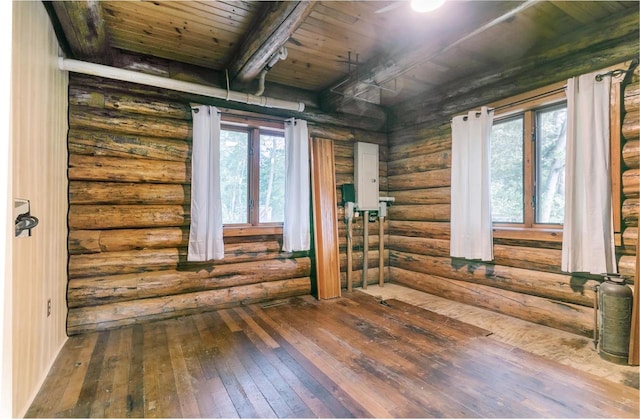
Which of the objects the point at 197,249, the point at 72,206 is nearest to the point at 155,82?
the point at 72,206

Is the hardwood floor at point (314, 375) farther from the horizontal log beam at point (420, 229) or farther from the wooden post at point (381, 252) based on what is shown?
the wooden post at point (381, 252)

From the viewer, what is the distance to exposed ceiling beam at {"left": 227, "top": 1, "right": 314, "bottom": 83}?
218 cm

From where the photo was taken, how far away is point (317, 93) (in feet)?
13.9

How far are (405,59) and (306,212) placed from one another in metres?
2.01

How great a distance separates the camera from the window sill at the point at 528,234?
293cm

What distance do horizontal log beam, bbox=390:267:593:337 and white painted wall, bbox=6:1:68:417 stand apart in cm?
397

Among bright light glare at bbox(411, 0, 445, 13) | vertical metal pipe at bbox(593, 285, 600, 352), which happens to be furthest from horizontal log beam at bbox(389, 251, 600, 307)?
bright light glare at bbox(411, 0, 445, 13)

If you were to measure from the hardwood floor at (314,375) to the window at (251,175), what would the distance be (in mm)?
1316

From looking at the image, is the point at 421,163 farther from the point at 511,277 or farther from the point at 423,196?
the point at 511,277

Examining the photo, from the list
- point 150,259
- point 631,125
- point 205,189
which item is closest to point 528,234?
point 631,125

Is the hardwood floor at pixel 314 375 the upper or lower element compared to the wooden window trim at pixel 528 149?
lower

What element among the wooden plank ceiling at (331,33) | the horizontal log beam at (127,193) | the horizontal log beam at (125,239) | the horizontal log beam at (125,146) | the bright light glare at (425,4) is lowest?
the horizontal log beam at (125,239)

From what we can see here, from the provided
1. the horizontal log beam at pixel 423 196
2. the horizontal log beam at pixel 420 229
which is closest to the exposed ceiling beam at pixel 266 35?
the horizontal log beam at pixel 423 196

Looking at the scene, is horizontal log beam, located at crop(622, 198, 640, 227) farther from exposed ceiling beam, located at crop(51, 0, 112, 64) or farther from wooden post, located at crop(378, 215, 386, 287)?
exposed ceiling beam, located at crop(51, 0, 112, 64)
